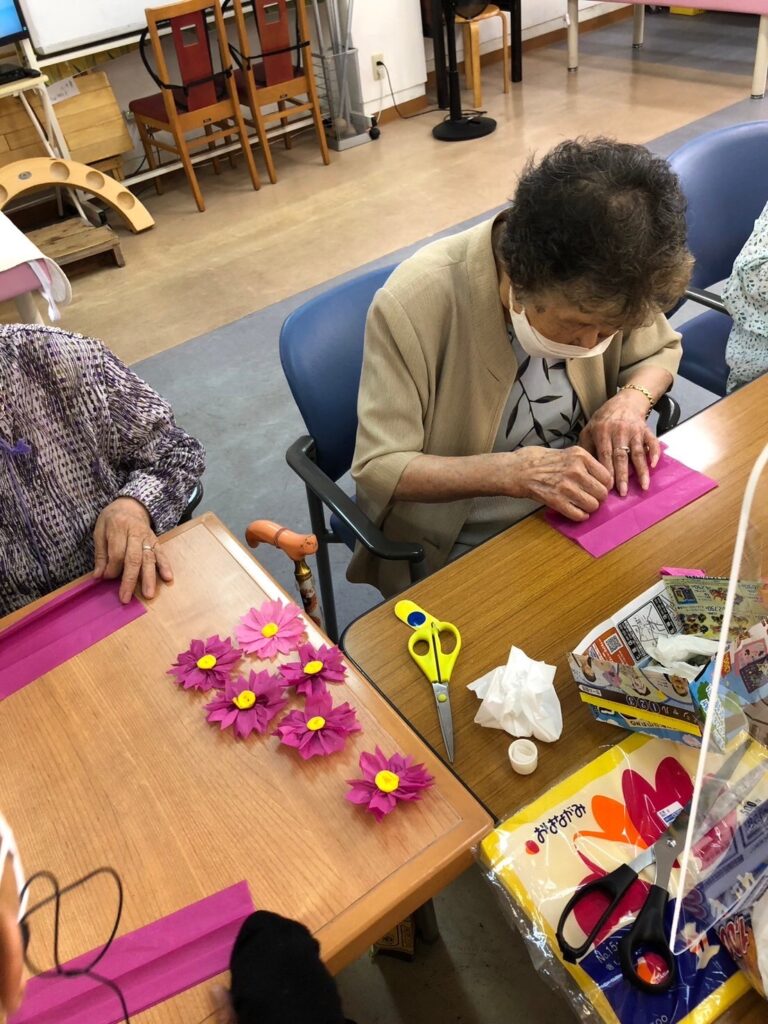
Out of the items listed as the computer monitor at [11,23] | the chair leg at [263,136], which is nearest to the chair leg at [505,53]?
the chair leg at [263,136]

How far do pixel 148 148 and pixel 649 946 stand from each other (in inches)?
209

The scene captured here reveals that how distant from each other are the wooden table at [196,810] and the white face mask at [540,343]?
0.58 m

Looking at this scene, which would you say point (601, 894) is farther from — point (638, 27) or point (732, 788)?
point (638, 27)

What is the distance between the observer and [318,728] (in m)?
0.90

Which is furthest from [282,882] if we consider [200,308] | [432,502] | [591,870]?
[200,308]

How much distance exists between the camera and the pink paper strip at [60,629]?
1.04 meters

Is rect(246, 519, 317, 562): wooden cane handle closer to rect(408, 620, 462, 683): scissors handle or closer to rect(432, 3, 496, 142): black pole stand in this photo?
rect(408, 620, 462, 683): scissors handle

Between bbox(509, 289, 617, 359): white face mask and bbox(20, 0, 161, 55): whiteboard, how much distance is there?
4.20 metres

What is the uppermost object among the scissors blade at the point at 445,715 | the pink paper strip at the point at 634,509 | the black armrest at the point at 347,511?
the scissors blade at the point at 445,715

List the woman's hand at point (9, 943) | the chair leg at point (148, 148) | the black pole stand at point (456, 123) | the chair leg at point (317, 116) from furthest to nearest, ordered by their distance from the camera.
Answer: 1. the black pole stand at point (456, 123)
2. the chair leg at point (148, 148)
3. the chair leg at point (317, 116)
4. the woman's hand at point (9, 943)

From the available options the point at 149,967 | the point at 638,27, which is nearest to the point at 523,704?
the point at 149,967

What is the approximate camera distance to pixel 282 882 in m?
0.79

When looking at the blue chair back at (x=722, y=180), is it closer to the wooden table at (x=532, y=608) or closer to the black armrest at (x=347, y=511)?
the wooden table at (x=532, y=608)

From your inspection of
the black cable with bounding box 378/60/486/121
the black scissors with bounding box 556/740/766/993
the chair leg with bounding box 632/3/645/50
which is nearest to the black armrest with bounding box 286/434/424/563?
the black scissors with bounding box 556/740/766/993
